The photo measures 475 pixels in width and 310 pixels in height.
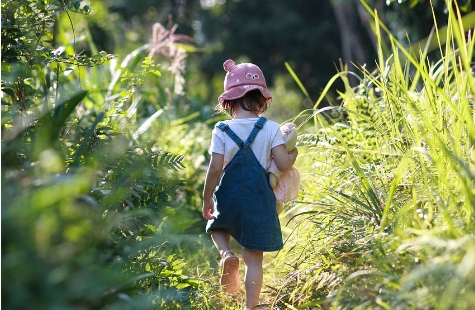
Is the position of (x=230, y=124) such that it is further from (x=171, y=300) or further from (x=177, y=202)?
(x=177, y=202)

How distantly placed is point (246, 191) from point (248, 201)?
0.16 feet

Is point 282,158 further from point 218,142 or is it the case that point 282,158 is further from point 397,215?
point 397,215

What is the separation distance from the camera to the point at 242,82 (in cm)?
318

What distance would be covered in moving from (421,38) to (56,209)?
18.9ft

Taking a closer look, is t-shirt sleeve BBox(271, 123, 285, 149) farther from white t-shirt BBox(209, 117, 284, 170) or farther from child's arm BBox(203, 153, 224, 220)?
child's arm BBox(203, 153, 224, 220)

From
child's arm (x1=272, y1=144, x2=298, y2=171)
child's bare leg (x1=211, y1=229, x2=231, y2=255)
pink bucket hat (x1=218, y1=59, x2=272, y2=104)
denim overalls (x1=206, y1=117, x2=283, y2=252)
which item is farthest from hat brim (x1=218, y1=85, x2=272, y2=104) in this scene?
child's bare leg (x1=211, y1=229, x2=231, y2=255)

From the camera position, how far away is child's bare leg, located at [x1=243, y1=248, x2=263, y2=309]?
2.97 m

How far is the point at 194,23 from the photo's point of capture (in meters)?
20.8

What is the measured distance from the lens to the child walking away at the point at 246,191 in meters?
3.01

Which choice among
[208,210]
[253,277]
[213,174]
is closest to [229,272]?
[253,277]

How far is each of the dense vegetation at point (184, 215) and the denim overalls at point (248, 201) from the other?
189mm

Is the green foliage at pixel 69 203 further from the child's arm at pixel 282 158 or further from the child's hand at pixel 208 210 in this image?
the child's arm at pixel 282 158

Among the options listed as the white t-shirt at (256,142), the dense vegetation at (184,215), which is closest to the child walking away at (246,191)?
the white t-shirt at (256,142)

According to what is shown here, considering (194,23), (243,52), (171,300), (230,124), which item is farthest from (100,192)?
(194,23)
